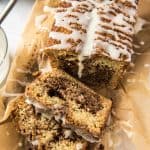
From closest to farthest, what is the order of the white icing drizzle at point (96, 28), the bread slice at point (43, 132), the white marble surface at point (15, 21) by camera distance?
the bread slice at point (43, 132)
the white icing drizzle at point (96, 28)
the white marble surface at point (15, 21)

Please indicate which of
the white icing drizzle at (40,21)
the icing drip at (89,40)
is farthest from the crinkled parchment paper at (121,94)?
the icing drip at (89,40)

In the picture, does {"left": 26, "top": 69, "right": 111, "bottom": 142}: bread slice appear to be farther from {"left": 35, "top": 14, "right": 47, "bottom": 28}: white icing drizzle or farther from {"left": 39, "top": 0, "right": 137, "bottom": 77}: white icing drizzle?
{"left": 35, "top": 14, "right": 47, "bottom": 28}: white icing drizzle

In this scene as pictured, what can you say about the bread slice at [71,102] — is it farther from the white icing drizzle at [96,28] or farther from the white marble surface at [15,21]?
the white marble surface at [15,21]

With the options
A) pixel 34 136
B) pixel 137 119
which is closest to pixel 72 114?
pixel 34 136

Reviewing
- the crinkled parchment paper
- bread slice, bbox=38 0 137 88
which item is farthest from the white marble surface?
bread slice, bbox=38 0 137 88

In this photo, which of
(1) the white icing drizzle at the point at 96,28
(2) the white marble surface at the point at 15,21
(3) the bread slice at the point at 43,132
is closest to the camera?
(3) the bread slice at the point at 43,132
